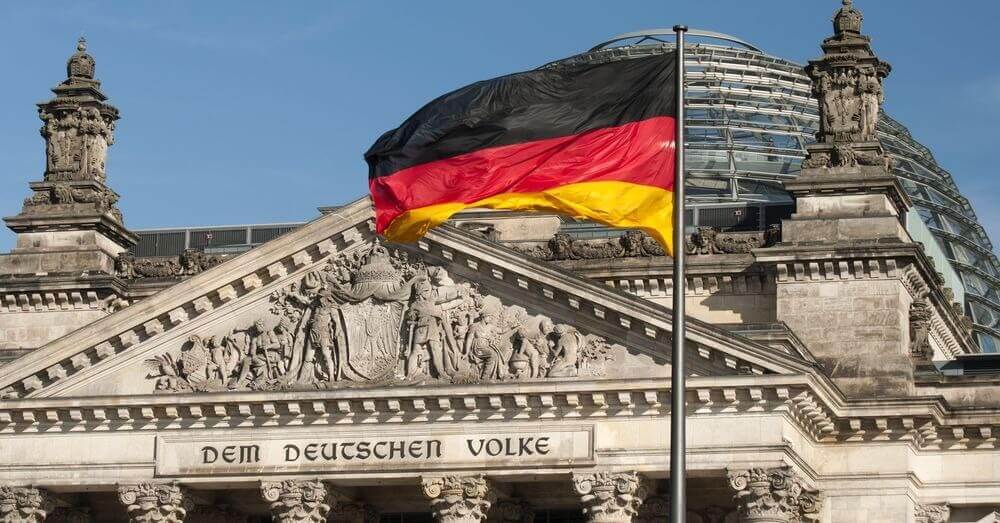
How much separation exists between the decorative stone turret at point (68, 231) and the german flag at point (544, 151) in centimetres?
2002

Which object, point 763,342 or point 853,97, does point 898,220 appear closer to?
point 853,97

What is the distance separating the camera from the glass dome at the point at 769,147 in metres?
85.0

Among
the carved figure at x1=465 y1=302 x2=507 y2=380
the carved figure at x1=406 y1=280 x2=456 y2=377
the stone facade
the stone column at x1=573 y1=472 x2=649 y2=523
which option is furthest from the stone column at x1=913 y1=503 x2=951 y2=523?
the carved figure at x1=406 y1=280 x2=456 y2=377

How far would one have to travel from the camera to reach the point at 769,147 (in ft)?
289

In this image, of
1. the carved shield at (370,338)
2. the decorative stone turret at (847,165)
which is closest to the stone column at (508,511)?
the carved shield at (370,338)

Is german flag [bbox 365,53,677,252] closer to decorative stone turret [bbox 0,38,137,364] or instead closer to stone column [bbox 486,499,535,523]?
stone column [bbox 486,499,535,523]

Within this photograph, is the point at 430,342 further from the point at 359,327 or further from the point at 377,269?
the point at 377,269

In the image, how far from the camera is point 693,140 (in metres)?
87.8

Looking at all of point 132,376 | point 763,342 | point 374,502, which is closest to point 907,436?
point 763,342

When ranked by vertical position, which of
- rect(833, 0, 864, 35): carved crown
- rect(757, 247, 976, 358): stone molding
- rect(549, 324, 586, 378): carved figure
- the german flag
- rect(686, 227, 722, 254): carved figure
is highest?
rect(833, 0, 864, 35): carved crown

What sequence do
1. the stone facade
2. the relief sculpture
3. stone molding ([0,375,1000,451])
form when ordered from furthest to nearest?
the relief sculpture → the stone facade → stone molding ([0,375,1000,451])

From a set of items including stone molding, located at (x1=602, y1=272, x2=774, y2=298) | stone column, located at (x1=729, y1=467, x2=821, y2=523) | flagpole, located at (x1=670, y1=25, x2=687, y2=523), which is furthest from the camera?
stone molding, located at (x1=602, y1=272, x2=774, y2=298)

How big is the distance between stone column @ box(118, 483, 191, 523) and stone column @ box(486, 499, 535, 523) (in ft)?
27.0

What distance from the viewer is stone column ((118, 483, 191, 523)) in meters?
65.2
